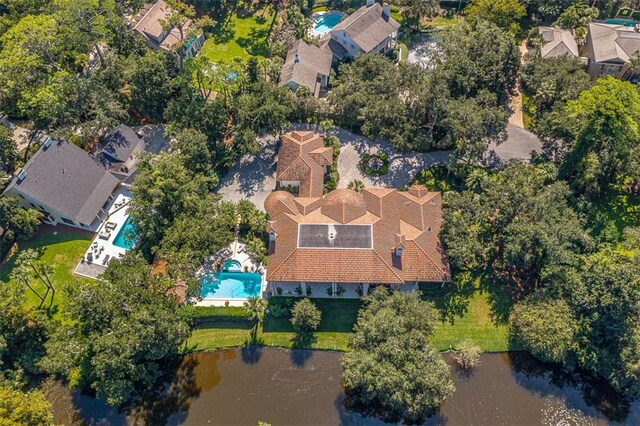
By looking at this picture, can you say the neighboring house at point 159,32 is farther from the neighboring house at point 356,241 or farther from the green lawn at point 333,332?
the green lawn at point 333,332

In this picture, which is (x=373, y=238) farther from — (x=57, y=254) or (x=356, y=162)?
(x=57, y=254)

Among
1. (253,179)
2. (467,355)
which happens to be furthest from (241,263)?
(467,355)

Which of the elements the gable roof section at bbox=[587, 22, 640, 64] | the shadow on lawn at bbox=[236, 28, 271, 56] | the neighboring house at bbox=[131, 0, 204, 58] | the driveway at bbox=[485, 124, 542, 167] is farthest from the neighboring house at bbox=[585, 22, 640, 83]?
the neighboring house at bbox=[131, 0, 204, 58]

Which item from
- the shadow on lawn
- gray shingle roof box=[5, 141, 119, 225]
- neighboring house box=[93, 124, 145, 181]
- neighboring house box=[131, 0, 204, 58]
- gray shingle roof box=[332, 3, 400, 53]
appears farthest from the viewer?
the shadow on lawn

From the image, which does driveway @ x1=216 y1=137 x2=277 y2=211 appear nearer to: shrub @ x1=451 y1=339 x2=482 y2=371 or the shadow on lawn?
the shadow on lawn

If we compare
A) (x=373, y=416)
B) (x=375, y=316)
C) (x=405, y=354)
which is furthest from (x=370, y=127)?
(x=373, y=416)

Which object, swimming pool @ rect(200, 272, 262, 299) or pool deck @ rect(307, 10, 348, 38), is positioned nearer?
swimming pool @ rect(200, 272, 262, 299)

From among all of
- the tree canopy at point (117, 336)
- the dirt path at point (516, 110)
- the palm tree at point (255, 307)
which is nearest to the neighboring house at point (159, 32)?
the tree canopy at point (117, 336)
